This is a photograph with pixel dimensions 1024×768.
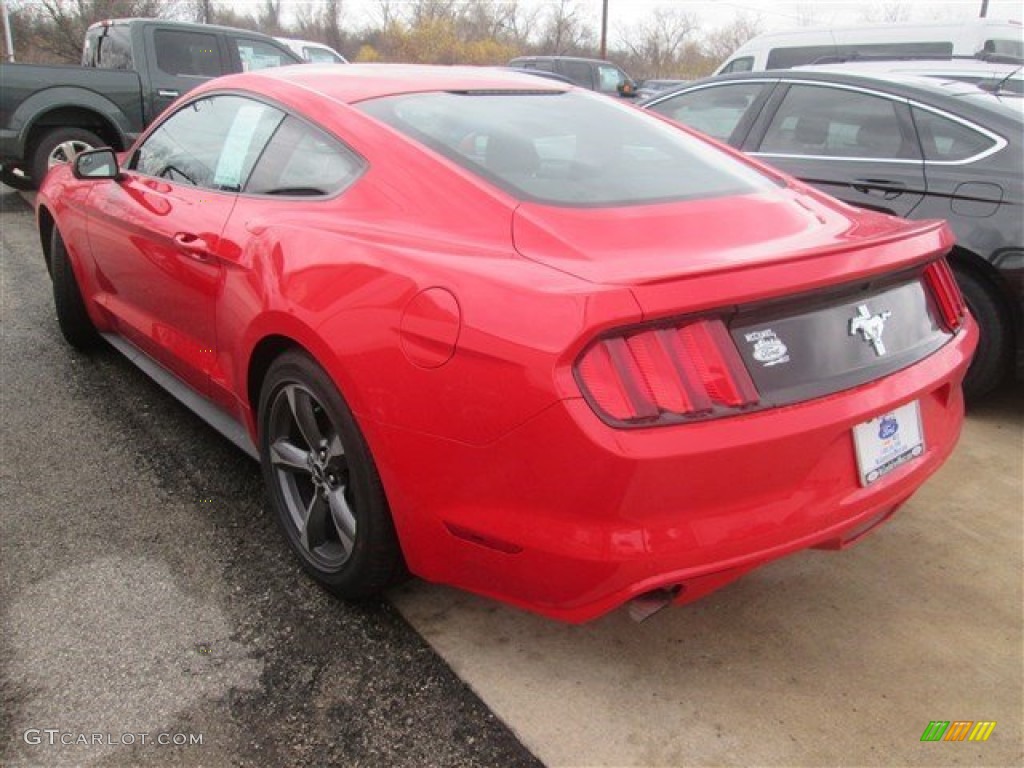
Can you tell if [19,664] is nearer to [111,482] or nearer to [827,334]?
[111,482]

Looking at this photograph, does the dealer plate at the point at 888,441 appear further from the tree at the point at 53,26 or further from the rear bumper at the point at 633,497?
the tree at the point at 53,26

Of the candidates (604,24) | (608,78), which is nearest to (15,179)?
(608,78)

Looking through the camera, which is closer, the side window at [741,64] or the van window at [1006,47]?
the van window at [1006,47]

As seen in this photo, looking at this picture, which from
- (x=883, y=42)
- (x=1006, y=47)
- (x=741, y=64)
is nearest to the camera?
(x=1006, y=47)

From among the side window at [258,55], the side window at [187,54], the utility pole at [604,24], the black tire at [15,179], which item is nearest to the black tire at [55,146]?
the black tire at [15,179]

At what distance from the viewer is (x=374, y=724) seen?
2.00m

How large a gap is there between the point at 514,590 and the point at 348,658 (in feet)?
1.91

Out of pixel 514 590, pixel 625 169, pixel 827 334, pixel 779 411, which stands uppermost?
pixel 625 169

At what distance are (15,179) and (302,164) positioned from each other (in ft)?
23.6

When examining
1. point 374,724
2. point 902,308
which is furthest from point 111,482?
point 902,308

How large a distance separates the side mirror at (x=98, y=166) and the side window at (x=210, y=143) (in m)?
0.12

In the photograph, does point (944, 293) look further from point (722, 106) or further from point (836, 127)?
point (722, 106)

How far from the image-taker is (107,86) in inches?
319

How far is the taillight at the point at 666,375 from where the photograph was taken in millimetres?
1665
